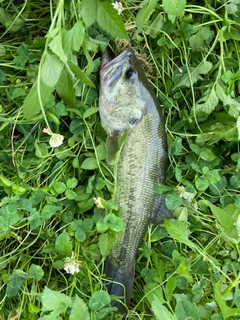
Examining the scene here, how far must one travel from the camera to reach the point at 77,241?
4.89 feet

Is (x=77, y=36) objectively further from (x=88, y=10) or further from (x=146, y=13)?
(x=146, y=13)

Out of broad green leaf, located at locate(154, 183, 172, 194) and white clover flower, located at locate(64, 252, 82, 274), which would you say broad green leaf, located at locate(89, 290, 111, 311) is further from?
broad green leaf, located at locate(154, 183, 172, 194)

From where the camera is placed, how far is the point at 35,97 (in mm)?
1111

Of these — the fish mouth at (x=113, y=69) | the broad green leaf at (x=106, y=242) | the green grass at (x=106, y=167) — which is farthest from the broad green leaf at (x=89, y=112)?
the broad green leaf at (x=106, y=242)

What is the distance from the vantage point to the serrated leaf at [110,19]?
3.80ft

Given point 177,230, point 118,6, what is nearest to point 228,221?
point 177,230

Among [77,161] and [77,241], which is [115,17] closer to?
[77,161]

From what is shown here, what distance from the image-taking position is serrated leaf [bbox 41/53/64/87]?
1076mm

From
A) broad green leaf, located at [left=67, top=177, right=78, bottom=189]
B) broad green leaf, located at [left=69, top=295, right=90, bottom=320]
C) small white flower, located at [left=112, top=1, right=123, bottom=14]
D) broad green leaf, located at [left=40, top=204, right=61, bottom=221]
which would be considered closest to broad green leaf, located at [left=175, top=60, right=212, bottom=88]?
small white flower, located at [left=112, top=1, right=123, bottom=14]

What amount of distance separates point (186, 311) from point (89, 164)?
24.5 inches

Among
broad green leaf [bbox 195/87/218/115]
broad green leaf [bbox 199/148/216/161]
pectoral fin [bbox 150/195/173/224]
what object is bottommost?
pectoral fin [bbox 150/195/173/224]

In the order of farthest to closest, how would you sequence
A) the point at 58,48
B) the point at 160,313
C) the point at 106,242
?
the point at 106,242 < the point at 160,313 < the point at 58,48

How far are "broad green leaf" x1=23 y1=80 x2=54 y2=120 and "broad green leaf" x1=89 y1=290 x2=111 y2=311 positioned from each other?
25.7 inches

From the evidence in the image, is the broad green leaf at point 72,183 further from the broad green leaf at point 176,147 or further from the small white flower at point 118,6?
the small white flower at point 118,6
